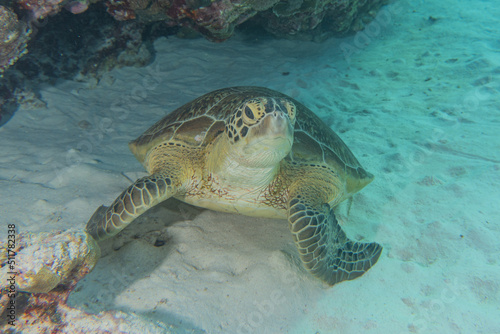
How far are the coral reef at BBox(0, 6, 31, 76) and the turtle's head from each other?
320 cm

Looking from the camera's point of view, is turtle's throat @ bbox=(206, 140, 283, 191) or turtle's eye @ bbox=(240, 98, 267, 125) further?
turtle's throat @ bbox=(206, 140, 283, 191)

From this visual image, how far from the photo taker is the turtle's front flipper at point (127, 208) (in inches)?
93.3

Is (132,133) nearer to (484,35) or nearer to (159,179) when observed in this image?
(159,179)

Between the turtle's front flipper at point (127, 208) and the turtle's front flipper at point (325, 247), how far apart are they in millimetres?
1199

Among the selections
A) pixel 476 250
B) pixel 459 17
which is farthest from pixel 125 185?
pixel 459 17

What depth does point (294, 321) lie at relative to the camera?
7.05ft

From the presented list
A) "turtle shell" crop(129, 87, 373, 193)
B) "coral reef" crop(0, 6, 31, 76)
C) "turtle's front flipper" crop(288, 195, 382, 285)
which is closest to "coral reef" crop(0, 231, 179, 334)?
"turtle's front flipper" crop(288, 195, 382, 285)

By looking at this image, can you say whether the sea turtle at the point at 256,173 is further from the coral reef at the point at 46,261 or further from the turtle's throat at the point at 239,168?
the coral reef at the point at 46,261

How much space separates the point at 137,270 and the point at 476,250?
3.14m

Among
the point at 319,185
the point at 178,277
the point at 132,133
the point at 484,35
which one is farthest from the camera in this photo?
the point at 484,35

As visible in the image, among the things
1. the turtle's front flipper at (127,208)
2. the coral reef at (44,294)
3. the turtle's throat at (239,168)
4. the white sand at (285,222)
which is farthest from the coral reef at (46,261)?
the turtle's throat at (239,168)

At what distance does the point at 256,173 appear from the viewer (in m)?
2.54

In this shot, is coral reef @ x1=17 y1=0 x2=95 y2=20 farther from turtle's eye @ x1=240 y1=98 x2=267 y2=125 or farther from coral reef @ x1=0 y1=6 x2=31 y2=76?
turtle's eye @ x1=240 y1=98 x2=267 y2=125

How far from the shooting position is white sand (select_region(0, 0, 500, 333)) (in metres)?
2.19
